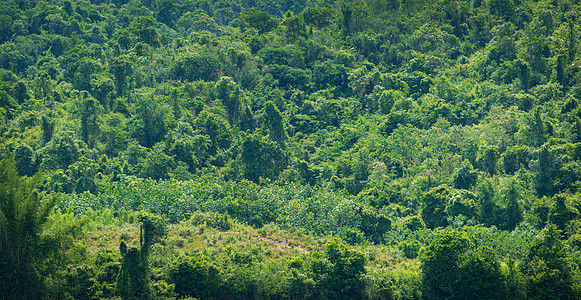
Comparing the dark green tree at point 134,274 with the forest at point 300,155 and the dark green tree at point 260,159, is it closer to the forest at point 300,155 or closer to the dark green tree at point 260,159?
the forest at point 300,155

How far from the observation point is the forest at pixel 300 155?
1042 inches

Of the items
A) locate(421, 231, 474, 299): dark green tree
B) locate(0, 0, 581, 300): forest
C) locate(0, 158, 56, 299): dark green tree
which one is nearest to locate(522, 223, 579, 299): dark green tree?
locate(0, 0, 581, 300): forest

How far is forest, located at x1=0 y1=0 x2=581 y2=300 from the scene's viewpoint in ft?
86.8

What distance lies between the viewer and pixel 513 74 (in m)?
45.9

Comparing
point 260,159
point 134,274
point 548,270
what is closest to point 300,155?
point 260,159

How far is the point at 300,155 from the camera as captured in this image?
4294cm

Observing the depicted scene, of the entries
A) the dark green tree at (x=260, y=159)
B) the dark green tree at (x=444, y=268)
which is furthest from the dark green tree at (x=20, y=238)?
the dark green tree at (x=260, y=159)

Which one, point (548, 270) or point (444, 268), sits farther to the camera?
point (444, 268)

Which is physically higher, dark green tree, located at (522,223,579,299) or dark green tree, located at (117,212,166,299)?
dark green tree, located at (522,223,579,299)

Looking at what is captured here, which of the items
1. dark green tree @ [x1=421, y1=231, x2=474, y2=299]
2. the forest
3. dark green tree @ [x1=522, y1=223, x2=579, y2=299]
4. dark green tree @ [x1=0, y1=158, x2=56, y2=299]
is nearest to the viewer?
dark green tree @ [x1=0, y1=158, x2=56, y2=299]

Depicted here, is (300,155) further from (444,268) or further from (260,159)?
(444,268)

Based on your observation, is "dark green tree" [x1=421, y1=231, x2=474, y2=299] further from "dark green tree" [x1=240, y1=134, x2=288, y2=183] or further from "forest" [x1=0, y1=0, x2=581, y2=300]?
"dark green tree" [x1=240, y1=134, x2=288, y2=183]

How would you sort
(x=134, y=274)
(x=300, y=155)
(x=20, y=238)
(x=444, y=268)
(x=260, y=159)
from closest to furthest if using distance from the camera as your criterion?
(x=20, y=238)
(x=134, y=274)
(x=444, y=268)
(x=260, y=159)
(x=300, y=155)

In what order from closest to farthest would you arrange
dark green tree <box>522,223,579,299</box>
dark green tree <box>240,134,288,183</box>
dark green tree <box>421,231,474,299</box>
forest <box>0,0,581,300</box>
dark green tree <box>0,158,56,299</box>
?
1. dark green tree <box>0,158,56,299</box>
2. dark green tree <box>522,223,579,299</box>
3. forest <box>0,0,581,300</box>
4. dark green tree <box>421,231,474,299</box>
5. dark green tree <box>240,134,288,183</box>
